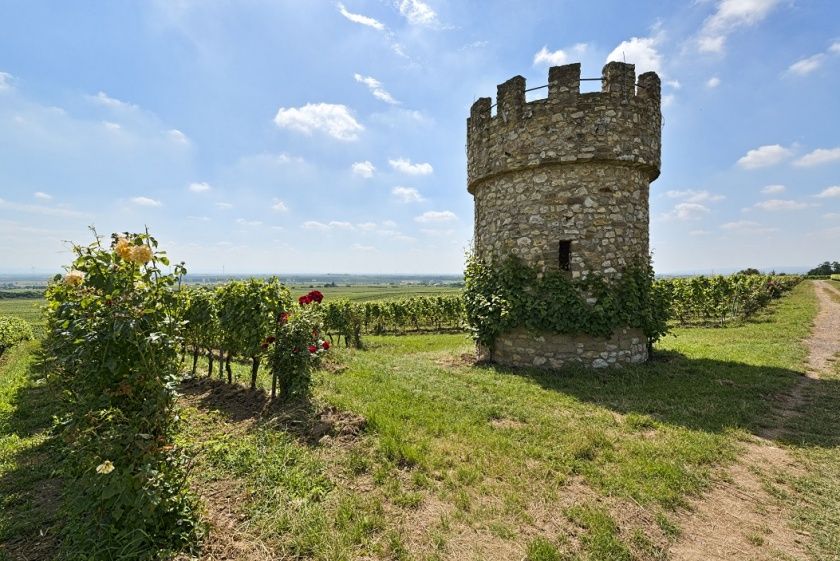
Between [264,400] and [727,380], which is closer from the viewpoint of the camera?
[264,400]

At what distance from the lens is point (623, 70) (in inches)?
359

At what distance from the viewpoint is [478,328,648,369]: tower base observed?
9070mm

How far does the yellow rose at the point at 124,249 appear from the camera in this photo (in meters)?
3.18

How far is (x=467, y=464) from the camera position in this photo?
470 cm

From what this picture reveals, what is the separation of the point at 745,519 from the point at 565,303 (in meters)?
5.41

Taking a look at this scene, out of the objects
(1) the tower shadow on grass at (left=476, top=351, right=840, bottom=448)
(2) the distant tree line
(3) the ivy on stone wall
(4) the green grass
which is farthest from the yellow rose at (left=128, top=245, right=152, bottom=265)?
(2) the distant tree line

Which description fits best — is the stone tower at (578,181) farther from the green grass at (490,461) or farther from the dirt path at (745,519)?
the dirt path at (745,519)

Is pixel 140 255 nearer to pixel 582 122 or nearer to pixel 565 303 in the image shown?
pixel 565 303

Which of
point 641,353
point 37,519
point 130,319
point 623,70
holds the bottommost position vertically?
point 37,519

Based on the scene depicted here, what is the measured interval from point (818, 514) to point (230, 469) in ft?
20.4

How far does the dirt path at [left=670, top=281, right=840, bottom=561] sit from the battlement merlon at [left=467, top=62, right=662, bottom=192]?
630 cm

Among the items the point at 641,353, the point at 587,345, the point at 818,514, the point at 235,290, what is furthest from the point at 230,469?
the point at 641,353

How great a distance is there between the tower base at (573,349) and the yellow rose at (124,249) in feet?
26.6

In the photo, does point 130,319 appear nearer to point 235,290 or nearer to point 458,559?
point 458,559
